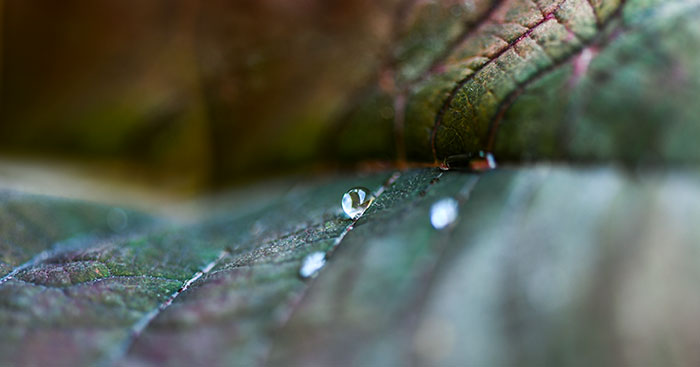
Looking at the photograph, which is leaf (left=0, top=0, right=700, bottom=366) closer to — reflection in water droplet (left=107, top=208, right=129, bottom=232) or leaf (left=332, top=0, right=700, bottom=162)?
leaf (left=332, top=0, right=700, bottom=162)

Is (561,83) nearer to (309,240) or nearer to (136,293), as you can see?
(309,240)

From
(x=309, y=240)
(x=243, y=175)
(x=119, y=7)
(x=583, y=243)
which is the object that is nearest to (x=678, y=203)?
(x=583, y=243)

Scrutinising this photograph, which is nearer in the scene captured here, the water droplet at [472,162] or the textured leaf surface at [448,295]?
the textured leaf surface at [448,295]

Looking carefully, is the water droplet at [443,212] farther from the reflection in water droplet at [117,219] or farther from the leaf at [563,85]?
the reflection in water droplet at [117,219]

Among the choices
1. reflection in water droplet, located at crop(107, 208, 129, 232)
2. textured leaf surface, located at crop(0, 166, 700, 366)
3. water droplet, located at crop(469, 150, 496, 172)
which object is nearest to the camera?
textured leaf surface, located at crop(0, 166, 700, 366)

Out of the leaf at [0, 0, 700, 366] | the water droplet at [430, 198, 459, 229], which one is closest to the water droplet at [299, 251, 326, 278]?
the leaf at [0, 0, 700, 366]

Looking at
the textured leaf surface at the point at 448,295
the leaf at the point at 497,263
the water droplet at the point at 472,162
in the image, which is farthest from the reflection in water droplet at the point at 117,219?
the water droplet at the point at 472,162
